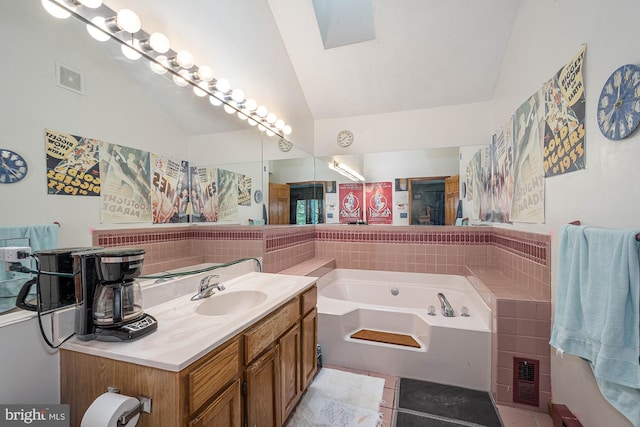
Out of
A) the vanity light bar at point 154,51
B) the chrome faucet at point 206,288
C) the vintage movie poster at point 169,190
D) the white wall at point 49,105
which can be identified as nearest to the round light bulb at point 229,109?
the vanity light bar at point 154,51

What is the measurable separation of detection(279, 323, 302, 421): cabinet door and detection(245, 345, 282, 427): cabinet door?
0.06 m

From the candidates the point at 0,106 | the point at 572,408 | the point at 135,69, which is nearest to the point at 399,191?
the point at 572,408

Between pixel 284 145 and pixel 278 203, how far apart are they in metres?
0.61

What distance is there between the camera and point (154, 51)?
1.44m

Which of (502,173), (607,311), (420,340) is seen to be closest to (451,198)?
(502,173)

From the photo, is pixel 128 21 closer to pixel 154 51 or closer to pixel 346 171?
pixel 154 51

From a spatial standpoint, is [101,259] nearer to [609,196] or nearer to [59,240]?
[59,240]

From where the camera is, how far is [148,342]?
919 millimetres

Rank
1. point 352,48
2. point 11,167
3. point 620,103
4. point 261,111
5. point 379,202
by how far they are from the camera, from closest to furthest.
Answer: point 11,167 → point 620,103 → point 261,111 → point 352,48 → point 379,202

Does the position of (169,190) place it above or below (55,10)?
below

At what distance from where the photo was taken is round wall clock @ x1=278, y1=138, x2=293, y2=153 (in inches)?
107

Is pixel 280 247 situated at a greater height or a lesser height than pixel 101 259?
lesser

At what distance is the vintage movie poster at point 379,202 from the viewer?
10.2 ft

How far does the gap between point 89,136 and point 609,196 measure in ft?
7.20
